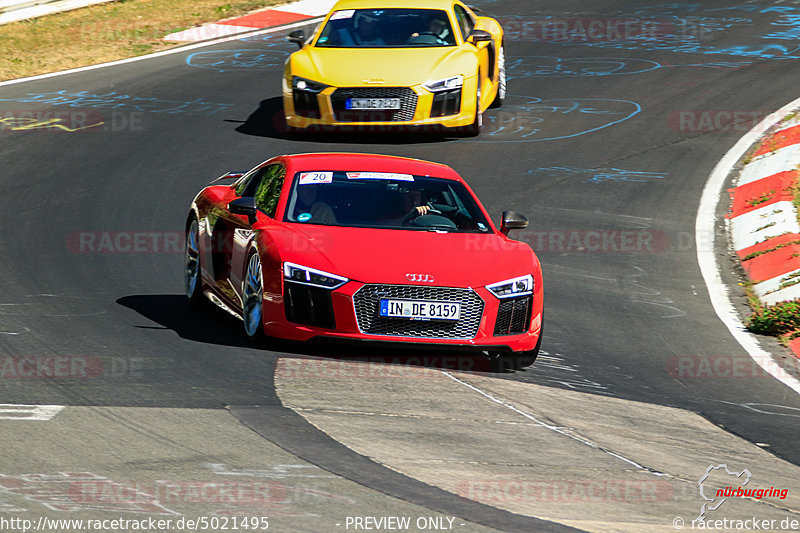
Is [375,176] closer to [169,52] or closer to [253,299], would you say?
[253,299]

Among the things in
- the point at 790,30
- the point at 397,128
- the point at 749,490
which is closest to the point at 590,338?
the point at 749,490

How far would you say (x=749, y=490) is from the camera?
266 inches

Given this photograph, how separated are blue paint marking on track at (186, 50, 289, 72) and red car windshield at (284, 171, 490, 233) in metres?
10.6

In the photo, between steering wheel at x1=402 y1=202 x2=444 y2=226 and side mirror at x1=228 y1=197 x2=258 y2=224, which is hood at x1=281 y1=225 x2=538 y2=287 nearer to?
steering wheel at x1=402 y1=202 x2=444 y2=226

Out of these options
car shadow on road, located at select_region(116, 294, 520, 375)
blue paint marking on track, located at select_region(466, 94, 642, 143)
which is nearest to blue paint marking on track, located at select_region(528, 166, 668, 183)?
blue paint marking on track, located at select_region(466, 94, 642, 143)

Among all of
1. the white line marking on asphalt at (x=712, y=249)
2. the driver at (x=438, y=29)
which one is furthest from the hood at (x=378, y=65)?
the white line marking on asphalt at (x=712, y=249)

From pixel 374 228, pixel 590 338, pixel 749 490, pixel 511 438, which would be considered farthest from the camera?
pixel 590 338

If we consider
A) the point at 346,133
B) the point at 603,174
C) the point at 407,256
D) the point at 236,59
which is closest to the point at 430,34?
the point at 346,133

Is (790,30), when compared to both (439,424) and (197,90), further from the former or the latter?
(439,424)

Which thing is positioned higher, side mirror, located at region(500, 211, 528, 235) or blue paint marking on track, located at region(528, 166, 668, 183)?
side mirror, located at region(500, 211, 528, 235)

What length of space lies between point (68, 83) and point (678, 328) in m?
11.5

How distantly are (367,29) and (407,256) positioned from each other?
8.47 meters

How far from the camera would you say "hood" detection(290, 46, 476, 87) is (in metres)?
15.7

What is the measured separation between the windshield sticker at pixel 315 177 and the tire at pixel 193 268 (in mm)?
1211
